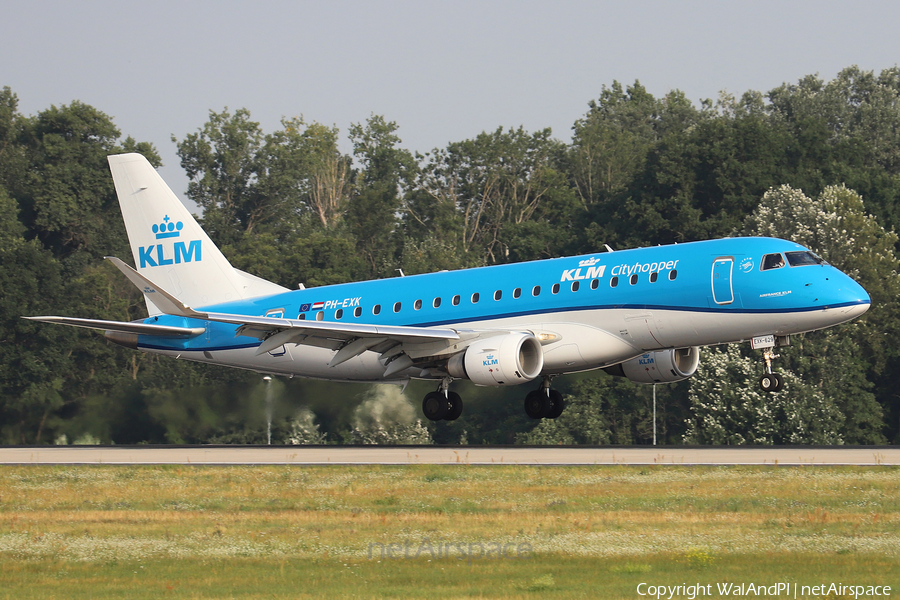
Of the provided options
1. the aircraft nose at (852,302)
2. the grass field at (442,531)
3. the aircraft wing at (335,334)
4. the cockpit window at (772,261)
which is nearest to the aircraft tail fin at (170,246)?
the aircraft wing at (335,334)

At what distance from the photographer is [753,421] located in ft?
189

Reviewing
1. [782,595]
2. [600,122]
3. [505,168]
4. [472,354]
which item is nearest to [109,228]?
[505,168]

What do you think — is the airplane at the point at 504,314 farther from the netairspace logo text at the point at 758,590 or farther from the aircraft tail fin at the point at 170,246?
the netairspace logo text at the point at 758,590

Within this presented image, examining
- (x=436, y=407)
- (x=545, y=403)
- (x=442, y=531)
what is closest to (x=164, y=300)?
(x=436, y=407)

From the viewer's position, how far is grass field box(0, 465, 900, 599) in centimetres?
1523

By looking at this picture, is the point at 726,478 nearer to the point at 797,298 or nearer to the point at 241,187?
the point at 797,298

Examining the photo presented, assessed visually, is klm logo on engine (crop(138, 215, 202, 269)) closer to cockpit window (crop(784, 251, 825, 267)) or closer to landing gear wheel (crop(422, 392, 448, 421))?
landing gear wheel (crop(422, 392, 448, 421))

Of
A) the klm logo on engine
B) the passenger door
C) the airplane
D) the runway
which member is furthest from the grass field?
the klm logo on engine

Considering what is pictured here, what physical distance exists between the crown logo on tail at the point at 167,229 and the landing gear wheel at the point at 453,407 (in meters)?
12.0

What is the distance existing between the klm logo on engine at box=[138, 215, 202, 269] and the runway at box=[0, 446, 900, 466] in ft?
25.0

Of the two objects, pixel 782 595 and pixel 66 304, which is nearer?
pixel 782 595

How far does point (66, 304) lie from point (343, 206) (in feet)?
128

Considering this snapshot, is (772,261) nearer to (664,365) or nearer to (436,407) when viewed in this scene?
(664,365)

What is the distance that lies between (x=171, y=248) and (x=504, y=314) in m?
13.4
